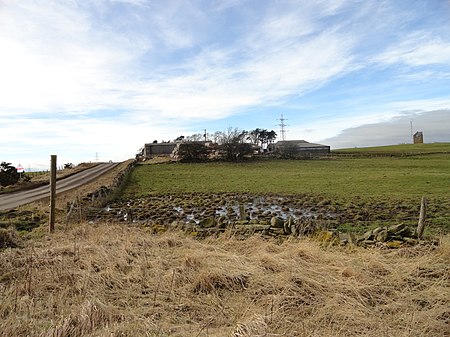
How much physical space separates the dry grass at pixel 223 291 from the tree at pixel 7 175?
95.6 ft

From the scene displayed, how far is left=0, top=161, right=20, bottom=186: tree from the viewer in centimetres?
3089

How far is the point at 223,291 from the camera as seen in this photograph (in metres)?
5.10

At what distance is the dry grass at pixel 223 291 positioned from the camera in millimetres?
3979

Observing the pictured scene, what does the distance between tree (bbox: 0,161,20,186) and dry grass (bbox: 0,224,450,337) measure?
2915 cm

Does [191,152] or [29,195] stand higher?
[191,152]

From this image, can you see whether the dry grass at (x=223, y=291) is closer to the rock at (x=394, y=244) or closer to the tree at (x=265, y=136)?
the rock at (x=394, y=244)

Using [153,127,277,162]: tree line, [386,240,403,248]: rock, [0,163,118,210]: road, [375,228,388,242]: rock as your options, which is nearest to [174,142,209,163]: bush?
[153,127,277,162]: tree line

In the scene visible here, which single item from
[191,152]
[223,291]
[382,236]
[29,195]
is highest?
[191,152]

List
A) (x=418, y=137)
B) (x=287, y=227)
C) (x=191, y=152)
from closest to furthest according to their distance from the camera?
(x=287, y=227), (x=191, y=152), (x=418, y=137)

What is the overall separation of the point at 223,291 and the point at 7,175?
33.8 meters

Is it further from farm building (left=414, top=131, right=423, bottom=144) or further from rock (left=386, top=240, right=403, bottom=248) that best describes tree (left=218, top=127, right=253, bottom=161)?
farm building (left=414, top=131, right=423, bottom=144)

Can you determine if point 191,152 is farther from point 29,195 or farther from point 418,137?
point 418,137

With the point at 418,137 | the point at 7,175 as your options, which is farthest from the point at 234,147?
the point at 418,137

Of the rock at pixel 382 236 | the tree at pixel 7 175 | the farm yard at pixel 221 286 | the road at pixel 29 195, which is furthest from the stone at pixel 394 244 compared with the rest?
the tree at pixel 7 175
